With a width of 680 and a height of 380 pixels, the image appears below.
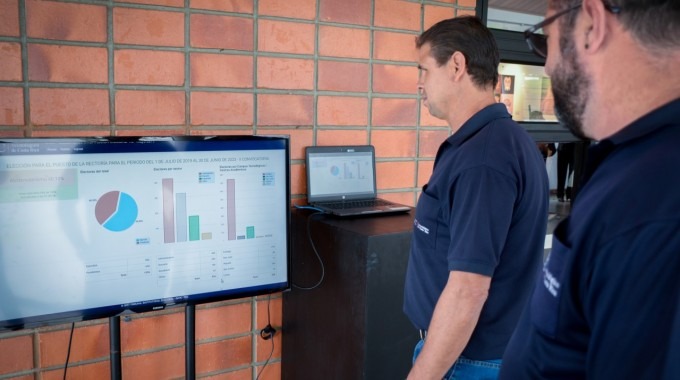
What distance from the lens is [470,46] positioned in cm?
147

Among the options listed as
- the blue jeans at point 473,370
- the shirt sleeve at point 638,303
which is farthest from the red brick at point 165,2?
the shirt sleeve at point 638,303

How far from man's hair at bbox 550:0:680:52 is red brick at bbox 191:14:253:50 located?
1.26 metres

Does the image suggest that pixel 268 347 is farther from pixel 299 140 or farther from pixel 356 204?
pixel 299 140

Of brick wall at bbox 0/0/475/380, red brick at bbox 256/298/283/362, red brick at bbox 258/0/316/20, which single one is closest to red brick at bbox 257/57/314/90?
brick wall at bbox 0/0/475/380

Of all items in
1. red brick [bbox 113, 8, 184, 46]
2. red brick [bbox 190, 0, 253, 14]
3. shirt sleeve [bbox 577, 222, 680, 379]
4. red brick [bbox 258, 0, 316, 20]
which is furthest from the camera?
red brick [bbox 258, 0, 316, 20]

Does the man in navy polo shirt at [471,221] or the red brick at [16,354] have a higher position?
the man in navy polo shirt at [471,221]

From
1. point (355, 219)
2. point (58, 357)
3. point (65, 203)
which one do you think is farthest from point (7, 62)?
point (355, 219)

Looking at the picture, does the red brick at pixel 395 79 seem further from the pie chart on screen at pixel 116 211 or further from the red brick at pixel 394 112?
the pie chart on screen at pixel 116 211

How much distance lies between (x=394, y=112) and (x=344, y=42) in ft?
1.08

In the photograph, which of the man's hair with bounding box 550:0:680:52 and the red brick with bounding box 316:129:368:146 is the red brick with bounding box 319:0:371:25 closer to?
the red brick with bounding box 316:129:368:146

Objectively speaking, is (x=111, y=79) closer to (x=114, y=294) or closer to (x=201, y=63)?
(x=201, y=63)

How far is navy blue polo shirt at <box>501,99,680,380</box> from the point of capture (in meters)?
0.62

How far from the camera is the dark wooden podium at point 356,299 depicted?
1.56 meters

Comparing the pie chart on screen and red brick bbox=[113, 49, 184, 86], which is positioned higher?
red brick bbox=[113, 49, 184, 86]
